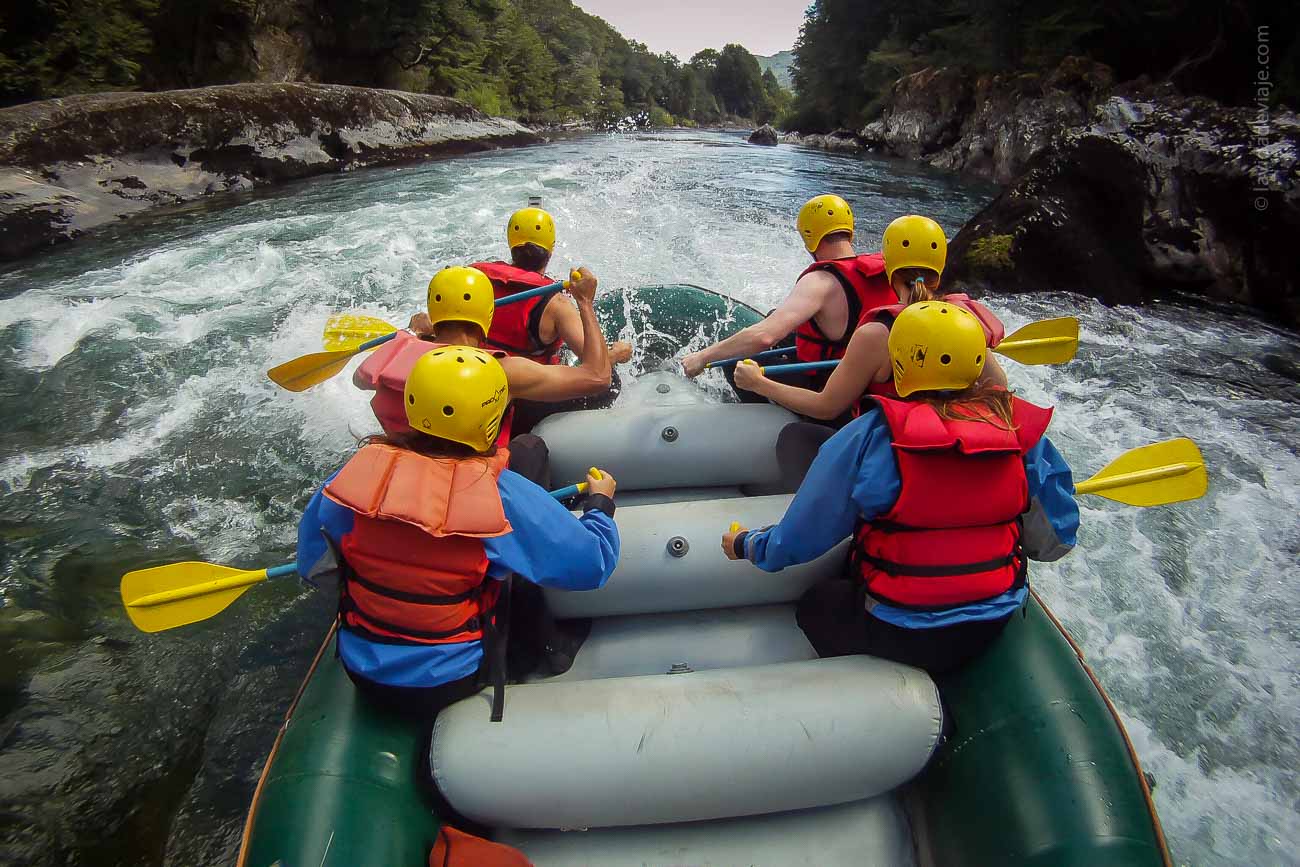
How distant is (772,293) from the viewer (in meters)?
5.98

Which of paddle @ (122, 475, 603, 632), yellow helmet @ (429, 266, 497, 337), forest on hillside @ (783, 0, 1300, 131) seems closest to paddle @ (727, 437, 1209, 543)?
yellow helmet @ (429, 266, 497, 337)

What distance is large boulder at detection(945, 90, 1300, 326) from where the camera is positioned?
5.88 m

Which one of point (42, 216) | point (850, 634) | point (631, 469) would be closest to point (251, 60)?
point (42, 216)

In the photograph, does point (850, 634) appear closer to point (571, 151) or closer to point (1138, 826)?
point (1138, 826)

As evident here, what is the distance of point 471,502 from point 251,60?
62.8 feet

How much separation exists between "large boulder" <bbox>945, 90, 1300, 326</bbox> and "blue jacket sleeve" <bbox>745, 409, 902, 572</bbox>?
519 cm

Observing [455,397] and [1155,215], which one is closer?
[455,397]

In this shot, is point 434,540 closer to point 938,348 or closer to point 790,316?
point 938,348

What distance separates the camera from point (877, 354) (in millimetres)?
2072

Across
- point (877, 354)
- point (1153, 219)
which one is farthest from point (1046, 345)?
point (1153, 219)

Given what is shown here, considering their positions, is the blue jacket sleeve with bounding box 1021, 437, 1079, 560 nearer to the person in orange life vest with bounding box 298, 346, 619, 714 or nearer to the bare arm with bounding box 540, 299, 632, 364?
the person in orange life vest with bounding box 298, 346, 619, 714

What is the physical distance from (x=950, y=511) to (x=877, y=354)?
66cm

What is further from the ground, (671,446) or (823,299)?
(823,299)

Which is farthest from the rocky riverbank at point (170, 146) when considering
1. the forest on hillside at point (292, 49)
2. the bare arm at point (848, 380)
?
the bare arm at point (848, 380)
